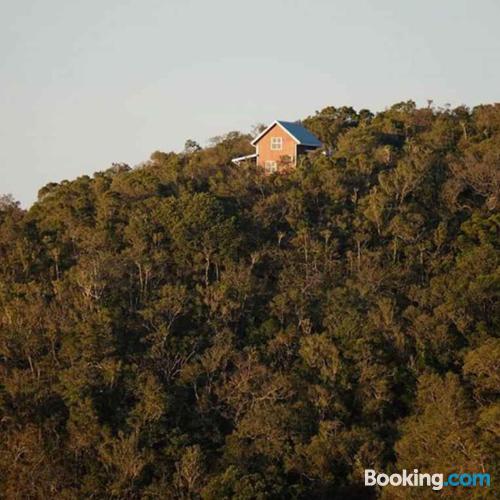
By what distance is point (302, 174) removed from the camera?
47438 mm

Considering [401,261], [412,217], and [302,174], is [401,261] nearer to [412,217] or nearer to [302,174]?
[412,217]

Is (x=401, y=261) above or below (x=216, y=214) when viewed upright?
below

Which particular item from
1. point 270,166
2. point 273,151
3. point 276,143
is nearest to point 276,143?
point 276,143

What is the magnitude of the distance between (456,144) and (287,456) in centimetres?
2950

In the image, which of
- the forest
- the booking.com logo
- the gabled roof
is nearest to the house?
the gabled roof

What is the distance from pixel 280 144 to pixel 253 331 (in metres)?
20.9

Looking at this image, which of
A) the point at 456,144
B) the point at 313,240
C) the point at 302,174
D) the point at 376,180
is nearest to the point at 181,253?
the point at 313,240

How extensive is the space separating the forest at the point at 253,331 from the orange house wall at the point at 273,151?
17.6 ft

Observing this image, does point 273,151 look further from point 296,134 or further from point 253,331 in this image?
point 253,331

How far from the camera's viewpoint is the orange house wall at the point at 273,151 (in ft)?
179

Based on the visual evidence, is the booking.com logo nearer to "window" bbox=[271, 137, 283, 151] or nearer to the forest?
the forest

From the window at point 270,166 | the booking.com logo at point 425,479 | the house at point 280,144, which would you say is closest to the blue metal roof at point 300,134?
the house at point 280,144

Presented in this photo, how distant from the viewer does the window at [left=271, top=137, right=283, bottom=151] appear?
2164 inches

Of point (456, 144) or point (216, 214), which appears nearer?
point (216, 214)
